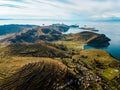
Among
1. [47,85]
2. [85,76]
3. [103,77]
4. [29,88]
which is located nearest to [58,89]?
[47,85]

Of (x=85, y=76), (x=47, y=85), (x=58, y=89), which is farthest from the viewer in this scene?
(x=85, y=76)

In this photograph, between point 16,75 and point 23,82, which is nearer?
point 23,82

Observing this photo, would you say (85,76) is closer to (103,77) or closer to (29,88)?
(103,77)

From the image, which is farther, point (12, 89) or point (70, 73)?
point (70, 73)

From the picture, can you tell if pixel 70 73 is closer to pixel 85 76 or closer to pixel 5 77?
pixel 85 76

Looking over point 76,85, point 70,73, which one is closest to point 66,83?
point 76,85

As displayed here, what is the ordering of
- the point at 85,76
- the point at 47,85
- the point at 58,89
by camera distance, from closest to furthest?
1. the point at 58,89
2. the point at 47,85
3. the point at 85,76

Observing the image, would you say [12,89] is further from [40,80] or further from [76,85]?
[76,85]
